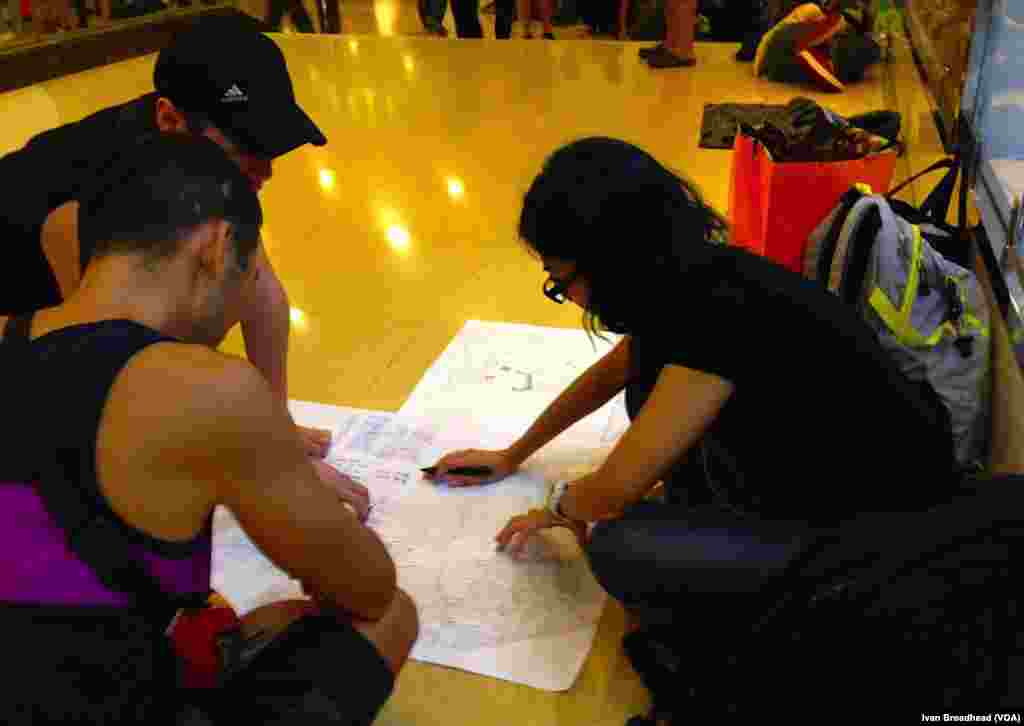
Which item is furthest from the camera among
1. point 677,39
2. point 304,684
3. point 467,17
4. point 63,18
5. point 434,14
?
point 434,14

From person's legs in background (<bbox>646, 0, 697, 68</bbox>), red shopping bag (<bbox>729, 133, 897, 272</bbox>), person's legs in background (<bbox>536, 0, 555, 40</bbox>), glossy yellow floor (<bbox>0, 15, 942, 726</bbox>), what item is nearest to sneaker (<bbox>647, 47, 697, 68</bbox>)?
person's legs in background (<bbox>646, 0, 697, 68</bbox>)

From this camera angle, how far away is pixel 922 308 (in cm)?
147

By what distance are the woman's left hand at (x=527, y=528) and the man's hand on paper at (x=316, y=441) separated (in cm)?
43

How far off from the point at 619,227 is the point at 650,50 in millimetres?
4066

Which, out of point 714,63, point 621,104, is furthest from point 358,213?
point 714,63

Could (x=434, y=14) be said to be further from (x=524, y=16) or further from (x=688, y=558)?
(x=688, y=558)

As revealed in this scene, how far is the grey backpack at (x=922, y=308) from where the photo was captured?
1455mm

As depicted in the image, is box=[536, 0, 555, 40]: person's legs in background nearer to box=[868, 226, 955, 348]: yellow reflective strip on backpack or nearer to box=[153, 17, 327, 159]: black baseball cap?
box=[153, 17, 327, 159]: black baseball cap

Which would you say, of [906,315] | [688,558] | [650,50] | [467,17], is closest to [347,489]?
[688,558]

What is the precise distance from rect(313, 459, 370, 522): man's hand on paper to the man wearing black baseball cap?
37 centimetres

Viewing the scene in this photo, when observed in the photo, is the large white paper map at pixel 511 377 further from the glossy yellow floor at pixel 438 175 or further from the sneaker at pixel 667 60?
the sneaker at pixel 667 60

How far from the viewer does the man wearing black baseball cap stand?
1.40 metres

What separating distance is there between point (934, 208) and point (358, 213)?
1.83 meters

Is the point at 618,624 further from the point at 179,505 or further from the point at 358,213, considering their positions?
the point at 358,213
